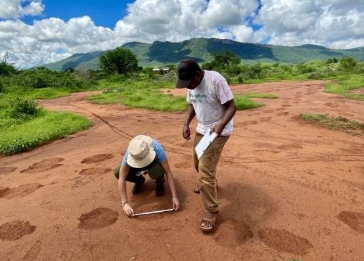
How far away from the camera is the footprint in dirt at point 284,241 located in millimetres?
2434

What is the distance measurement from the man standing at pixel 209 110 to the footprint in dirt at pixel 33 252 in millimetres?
1517

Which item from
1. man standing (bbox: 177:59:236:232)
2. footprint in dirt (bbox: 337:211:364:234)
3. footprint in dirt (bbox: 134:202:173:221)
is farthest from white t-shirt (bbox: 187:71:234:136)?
footprint in dirt (bbox: 337:211:364:234)

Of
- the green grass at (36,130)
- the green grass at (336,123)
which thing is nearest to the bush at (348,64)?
the green grass at (336,123)

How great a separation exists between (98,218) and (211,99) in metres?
1.76

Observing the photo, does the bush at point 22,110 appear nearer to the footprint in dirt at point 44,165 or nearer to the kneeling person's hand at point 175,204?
the footprint in dirt at point 44,165

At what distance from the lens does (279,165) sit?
4246mm

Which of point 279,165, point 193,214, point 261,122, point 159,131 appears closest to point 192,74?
point 193,214

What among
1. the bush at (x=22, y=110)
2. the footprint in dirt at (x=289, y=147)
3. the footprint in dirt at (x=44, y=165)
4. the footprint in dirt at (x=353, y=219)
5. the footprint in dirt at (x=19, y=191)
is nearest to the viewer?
the footprint in dirt at (x=353, y=219)

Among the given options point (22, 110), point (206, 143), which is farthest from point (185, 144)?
point (22, 110)

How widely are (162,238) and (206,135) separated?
1.06m

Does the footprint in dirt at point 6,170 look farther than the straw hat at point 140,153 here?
Yes

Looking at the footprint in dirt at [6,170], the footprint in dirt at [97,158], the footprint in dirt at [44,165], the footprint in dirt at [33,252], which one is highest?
the footprint in dirt at [97,158]

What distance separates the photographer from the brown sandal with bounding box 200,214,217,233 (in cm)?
263

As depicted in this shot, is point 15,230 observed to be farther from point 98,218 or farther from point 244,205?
point 244,205
